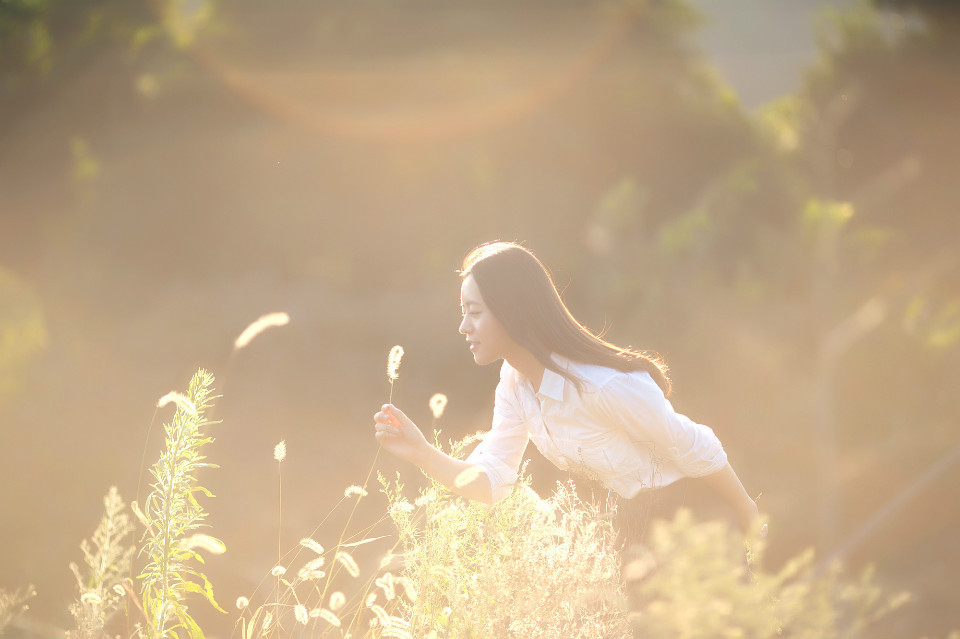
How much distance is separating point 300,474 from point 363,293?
3.72m

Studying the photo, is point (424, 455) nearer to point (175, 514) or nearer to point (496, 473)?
point (496, 473)

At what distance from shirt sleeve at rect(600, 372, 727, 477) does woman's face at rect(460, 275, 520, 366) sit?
33 cm

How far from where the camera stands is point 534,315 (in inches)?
95.7

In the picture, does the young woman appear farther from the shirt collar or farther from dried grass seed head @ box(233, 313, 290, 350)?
dried grass seed head @ box(233, 313, 290, 350)

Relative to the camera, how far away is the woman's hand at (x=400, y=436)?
7.53 ft

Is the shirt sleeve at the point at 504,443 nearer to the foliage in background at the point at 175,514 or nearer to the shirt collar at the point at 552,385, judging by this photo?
the shirt collar at the point at 552,385

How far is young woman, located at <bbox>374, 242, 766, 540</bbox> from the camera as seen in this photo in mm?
2314

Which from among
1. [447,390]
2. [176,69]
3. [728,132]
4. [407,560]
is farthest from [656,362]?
[176,69]

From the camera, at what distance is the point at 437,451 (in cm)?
228

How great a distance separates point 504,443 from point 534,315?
453 mm

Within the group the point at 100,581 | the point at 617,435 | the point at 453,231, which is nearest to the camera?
the point at 100,581

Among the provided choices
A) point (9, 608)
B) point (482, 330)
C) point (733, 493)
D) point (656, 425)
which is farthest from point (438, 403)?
point (9, 608)

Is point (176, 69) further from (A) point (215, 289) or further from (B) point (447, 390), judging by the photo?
(B) point (447, 390)

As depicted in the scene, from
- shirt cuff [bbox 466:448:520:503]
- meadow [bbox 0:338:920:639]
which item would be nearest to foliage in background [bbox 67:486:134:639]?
meadow [bbox 0:338:920:639]
